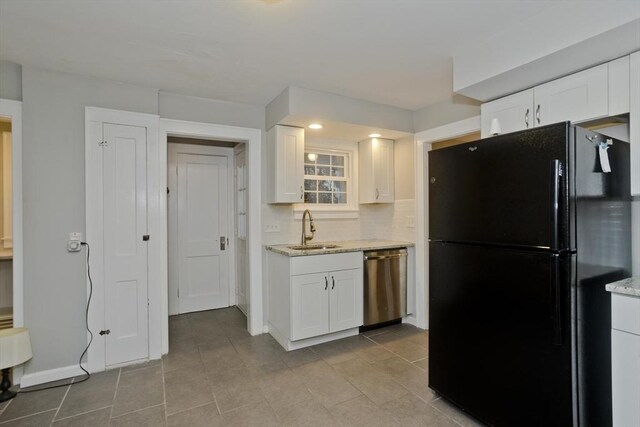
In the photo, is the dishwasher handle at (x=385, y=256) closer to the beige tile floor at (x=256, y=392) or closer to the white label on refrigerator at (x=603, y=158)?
the beige tile floor at (x=256, y=392)

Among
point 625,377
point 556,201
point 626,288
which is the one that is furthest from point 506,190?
point 625,377

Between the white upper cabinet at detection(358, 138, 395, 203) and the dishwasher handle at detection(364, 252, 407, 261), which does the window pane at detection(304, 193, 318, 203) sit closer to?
the white upper cabinet at detection(358, 138, 395, 203)

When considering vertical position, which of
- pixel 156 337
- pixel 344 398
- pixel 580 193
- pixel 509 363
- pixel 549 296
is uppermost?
pixel 580 193

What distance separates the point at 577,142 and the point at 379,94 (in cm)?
197

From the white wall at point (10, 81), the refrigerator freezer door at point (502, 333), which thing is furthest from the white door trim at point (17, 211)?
the refrigerator freezer door at point (502, 333)

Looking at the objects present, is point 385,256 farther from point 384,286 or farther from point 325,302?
point 325,302

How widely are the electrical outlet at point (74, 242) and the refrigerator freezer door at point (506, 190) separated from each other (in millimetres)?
2820

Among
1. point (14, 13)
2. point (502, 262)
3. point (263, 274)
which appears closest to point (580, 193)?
point (502, 262)

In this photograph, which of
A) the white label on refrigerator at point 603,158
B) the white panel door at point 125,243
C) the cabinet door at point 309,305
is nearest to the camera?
the white label on refrigerator at point 603,158

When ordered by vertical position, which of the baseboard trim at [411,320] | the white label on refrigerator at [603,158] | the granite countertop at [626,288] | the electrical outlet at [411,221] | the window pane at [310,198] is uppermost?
the white label on refrigerator at [603,158]

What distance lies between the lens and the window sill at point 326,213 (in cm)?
376

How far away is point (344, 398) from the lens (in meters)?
2.26

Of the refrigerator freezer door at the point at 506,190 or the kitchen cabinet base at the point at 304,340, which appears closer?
the refrigerator freezer door at the point at 506,190

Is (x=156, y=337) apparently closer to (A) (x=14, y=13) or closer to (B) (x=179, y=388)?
(B) (x=179, y=388)
